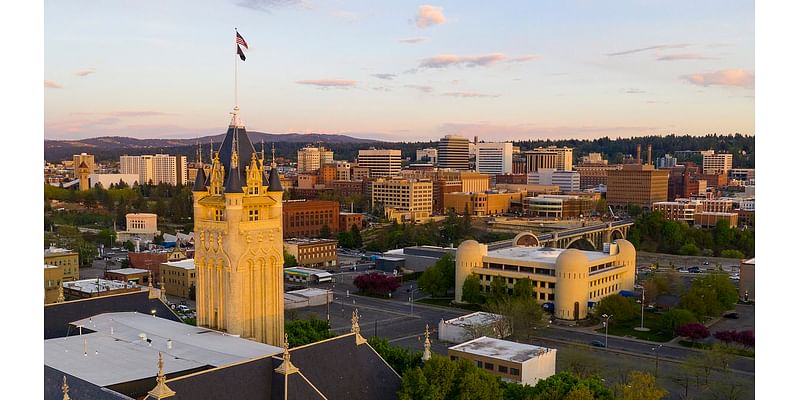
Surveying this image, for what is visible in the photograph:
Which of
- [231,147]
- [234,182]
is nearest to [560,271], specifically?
[231,147]

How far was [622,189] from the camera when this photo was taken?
590 ft

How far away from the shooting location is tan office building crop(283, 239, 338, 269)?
98.4 metres

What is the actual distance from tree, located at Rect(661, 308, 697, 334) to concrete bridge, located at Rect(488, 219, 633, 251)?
3299 cm

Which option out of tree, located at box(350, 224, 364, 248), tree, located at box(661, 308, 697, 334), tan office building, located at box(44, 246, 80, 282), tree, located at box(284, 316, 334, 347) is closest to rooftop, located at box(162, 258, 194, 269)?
tan office building, located at box(44, 246, 80, 282)

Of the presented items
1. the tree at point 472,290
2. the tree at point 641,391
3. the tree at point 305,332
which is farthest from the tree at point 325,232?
the tree at point 641,391

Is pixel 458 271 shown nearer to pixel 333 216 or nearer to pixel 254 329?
pixel 254 329

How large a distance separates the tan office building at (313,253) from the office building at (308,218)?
828 inches

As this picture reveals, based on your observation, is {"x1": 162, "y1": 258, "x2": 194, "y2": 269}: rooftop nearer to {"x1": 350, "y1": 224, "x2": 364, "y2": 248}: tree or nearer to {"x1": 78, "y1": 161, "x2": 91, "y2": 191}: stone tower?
{"x1": 350, "y1": 224, "x2": 364, "y2": 248}: tree

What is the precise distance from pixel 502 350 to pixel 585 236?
74672 millimetres

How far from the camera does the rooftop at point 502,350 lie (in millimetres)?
Answer: 45981

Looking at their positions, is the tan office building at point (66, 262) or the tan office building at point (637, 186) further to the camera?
the tan office building at point (637, 186)

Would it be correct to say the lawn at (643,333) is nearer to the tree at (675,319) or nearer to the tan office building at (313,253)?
the tree at (675,319)

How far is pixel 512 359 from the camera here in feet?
149

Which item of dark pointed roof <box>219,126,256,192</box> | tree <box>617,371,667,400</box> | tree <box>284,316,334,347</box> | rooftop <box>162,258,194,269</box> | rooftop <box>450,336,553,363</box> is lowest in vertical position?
rooftop <box>450,336,553,363</box>
